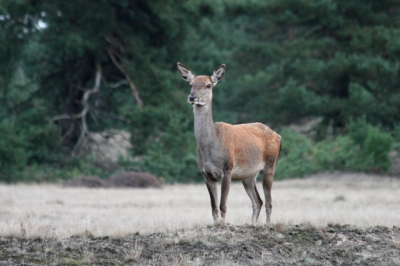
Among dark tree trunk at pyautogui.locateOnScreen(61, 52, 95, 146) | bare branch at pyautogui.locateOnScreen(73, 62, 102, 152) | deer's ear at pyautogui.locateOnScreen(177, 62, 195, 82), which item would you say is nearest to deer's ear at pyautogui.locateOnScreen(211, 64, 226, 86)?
deer's ear at pyautogui.locateOnScreen(177, 62, 195, 82)

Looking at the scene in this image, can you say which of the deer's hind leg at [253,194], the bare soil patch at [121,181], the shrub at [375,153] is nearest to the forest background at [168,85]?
the shrub at [375,153]

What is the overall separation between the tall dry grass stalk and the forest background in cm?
239

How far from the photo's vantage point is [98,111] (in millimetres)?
29000

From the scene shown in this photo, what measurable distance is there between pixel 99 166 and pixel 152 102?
3.60 m

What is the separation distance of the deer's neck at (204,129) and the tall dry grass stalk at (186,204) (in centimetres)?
128

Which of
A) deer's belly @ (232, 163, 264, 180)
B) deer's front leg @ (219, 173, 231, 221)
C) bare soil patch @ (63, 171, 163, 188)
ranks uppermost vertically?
deer's belly @ (232, 163, 264, 180)

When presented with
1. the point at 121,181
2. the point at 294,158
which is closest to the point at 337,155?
the point at 294,158

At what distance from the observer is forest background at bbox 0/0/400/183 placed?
1070 inches

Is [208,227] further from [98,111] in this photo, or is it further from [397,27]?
[397,27]

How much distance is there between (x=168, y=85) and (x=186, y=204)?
35.2 feet

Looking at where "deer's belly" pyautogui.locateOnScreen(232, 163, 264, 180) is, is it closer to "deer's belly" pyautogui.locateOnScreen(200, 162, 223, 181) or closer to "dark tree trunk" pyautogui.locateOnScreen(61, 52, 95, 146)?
"deer's belly" pyautogui.locateOnScreen(200, 162, 223, 181)

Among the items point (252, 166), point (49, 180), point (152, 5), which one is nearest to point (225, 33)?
point (152, 5)

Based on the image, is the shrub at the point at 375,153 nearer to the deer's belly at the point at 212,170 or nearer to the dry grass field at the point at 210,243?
the dry grass field at the point at 210,243

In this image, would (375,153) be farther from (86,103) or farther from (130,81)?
(86,103)
